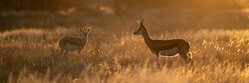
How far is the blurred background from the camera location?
25016mm

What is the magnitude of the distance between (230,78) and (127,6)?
3392cm

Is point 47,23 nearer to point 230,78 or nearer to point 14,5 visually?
point 14,5

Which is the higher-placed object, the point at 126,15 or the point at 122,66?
the point at 122,66

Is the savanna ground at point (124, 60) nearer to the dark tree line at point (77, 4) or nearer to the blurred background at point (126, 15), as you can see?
the blurred background at point (126, 15)

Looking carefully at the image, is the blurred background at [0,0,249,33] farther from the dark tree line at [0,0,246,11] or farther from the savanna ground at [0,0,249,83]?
the savanna ground at [0,0,249,83]

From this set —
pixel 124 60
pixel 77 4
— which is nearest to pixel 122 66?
pixel 124 60

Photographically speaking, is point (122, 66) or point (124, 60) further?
point (124, 60)

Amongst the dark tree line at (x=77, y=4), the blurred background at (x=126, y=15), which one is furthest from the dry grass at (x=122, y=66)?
the dark tree line at (x=77, y=4)

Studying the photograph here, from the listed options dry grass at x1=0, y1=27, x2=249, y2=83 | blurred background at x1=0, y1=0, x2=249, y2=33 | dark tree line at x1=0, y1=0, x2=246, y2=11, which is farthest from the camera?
dark tree line at x1=0, y1=0, x2=246, y2=11

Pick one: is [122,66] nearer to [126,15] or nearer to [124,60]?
[124,60]

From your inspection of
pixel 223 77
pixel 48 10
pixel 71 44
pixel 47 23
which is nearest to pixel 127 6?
pixel 48 10

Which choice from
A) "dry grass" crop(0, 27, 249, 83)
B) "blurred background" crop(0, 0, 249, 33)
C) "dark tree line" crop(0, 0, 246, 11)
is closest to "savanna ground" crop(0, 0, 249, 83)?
"dry grass" crop(0, 27, 249, 83)

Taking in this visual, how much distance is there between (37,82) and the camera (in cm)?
570

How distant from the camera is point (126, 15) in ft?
114
